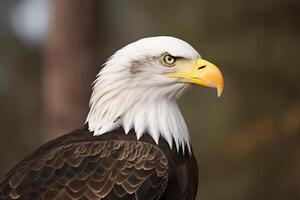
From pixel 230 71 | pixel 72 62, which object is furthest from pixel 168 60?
pixel 230 71

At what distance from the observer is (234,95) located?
36.9ft

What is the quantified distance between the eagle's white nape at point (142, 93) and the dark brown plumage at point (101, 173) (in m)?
0.15

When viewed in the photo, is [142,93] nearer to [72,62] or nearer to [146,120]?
[146,120]

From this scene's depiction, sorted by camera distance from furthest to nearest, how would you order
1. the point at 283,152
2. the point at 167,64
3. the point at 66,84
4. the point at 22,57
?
the point at 22,57
the point at 283,152
the point at 66,84
the point at 167,64

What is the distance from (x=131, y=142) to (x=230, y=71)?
6.49 m

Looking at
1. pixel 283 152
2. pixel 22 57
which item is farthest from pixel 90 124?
pixel 22 57

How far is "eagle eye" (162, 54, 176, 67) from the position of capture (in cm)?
491

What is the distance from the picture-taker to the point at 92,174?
460 centimetres

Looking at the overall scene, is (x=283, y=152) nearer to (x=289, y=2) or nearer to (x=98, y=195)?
(x=289, y=2)

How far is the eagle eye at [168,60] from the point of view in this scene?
16.1ft

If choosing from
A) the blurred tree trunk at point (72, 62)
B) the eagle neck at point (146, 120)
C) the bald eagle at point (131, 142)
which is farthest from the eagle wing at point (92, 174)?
the blurred tree trunk at point (72, 62)

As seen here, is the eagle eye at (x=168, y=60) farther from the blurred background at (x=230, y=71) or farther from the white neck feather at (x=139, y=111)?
the blurred background at (x=230, y=71)

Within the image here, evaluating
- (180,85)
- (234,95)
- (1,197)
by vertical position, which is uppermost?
(180,85)

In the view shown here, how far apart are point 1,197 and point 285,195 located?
6610mm
